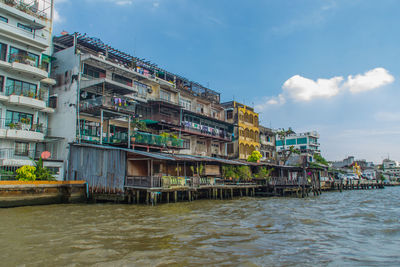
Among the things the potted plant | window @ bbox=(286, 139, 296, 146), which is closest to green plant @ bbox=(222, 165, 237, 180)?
the potted plant

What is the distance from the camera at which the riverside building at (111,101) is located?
1046 inches

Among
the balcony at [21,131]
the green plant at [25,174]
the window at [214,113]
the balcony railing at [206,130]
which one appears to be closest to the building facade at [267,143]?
the window at [214,113]

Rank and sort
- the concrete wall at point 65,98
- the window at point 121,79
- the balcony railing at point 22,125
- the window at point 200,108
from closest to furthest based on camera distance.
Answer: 1. the balcony railing at point 22,125
2. the concrete wall at point 65,98
3. the window at point 121,79
4. the window at point 200,108

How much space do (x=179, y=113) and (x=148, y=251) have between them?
28253mm

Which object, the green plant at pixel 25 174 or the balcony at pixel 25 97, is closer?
the green plant at pixel 25 174

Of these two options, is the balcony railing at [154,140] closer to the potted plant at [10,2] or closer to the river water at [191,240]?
the river water at [191,240]

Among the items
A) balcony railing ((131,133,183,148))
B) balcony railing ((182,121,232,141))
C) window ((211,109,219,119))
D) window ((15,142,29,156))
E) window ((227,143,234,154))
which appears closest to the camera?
window ((15,142,29,156))

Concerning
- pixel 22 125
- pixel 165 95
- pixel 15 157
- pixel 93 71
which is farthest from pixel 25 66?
pixel 165 95

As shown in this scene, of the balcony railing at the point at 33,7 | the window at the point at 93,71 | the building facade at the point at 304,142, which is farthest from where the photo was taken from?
the building facade at the point at 304,142

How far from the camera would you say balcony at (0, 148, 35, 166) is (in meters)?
21.7

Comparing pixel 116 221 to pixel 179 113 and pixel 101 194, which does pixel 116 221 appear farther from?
pixel 179 113

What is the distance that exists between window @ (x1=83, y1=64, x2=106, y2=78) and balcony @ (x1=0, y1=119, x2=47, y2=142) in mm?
6391

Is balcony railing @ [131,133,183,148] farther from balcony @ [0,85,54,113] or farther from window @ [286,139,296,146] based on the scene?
window @ [286,139,296,146]

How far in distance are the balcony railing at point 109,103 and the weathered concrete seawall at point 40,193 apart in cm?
665
